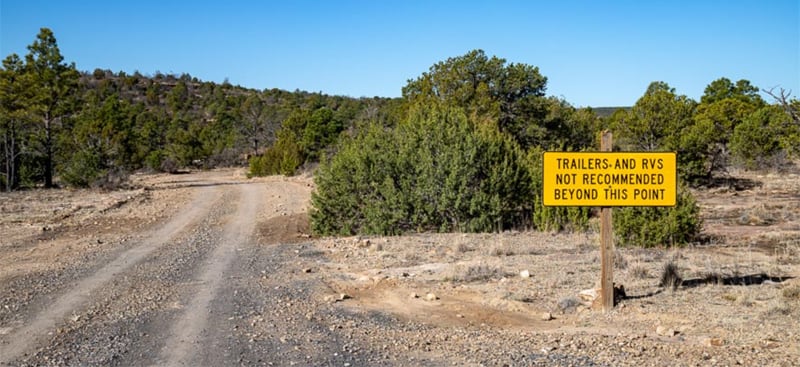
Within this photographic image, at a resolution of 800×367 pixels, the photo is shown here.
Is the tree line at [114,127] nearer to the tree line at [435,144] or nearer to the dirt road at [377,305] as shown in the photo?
the tree line at [435,144]

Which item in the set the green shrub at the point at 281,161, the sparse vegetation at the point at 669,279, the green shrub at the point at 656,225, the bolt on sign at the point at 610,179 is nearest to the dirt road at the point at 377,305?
the sparse vegetation at the point at 669,279

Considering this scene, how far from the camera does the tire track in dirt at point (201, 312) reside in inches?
260

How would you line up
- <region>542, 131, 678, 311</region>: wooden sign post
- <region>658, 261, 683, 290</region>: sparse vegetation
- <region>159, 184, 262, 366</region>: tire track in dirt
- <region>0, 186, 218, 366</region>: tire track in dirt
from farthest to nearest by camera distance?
<region>658, 261, 683, 290</region>: sparse vegetation, <region>542, 131, 678, 311</region>: wooden sign post, <region>0, 186, 218, 366</region>: tire track in dirt, <region>159, 184, 262, 366</region>: tire track in dirt

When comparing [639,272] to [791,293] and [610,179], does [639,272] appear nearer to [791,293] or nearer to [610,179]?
[791,293]

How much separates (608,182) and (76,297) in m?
7.09

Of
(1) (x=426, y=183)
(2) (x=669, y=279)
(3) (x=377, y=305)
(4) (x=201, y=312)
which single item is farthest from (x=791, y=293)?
(1) (x=426, y=183)

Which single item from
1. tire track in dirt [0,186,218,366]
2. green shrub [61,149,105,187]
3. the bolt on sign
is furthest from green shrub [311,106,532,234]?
green shrub [61,149,105,187]

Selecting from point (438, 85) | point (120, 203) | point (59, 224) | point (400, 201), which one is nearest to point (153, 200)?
point (120, 203)

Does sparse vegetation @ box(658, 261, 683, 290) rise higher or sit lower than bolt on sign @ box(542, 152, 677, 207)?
lower

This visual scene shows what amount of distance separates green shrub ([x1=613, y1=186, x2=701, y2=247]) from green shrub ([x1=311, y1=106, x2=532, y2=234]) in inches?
120

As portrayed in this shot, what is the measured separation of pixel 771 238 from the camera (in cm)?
1454

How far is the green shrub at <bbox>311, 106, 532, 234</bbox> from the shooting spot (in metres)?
15.6

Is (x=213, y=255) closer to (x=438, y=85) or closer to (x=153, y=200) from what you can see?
(x=153, y=200)

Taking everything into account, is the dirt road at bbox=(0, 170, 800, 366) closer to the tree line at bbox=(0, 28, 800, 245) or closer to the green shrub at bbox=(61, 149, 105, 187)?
the tree line at bbox=(0, 28, 800, 245)
